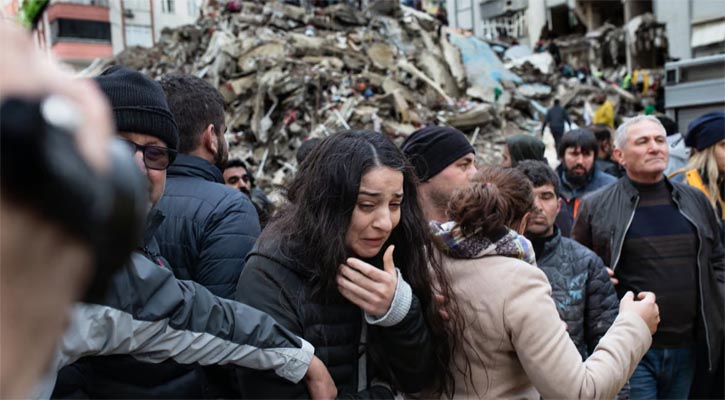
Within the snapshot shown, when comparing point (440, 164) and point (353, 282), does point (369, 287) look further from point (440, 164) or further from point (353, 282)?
point (440, 164)

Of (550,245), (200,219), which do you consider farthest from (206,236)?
(550,245)

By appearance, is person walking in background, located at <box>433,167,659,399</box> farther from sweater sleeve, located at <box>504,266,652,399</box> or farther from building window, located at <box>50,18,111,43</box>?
building window, located at <box>50,18,111,43</box>

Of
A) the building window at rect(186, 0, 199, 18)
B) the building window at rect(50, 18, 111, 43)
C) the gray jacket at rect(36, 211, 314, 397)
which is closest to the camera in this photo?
the gray jacket at rect(36, 211, 314, 397)

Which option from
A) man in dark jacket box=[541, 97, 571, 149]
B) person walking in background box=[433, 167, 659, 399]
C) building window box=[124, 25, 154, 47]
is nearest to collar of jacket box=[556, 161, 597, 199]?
person walking in background box=[433, 167, 659, 399]

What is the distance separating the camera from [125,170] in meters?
0.45

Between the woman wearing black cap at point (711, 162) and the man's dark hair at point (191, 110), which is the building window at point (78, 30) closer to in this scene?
the man's dark hair at point (191, 110)

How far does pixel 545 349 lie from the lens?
1833mm

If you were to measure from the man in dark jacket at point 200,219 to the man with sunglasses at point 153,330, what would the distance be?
12.2 inches

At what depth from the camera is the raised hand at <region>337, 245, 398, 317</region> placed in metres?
1.73

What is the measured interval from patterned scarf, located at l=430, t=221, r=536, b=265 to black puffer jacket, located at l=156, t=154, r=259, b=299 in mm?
782

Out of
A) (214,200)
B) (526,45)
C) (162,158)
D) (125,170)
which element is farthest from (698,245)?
(526,45)

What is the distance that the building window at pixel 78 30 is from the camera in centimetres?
3634

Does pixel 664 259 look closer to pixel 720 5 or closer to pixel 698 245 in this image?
pixel 698 245

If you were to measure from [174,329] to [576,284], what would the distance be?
82.9 inches
